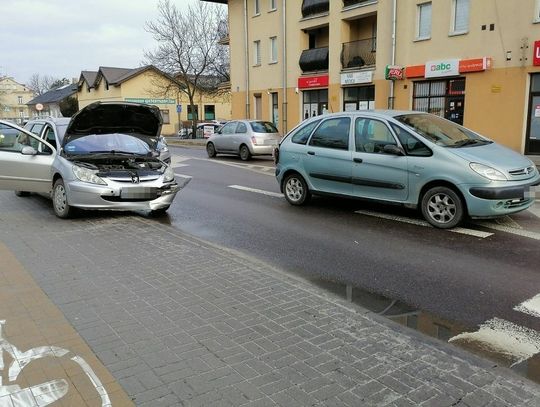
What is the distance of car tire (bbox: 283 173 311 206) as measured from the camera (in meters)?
9.54

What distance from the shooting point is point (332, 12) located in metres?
26.7

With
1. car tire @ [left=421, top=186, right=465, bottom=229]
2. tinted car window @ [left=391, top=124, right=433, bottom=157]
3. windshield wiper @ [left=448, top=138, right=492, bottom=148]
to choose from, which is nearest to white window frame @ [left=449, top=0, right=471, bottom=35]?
windshield wiper @ [left=448, top=138, right=492, bottom=148]

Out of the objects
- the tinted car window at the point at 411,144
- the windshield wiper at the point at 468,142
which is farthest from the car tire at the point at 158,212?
the windshield wiper at the point at 468,142

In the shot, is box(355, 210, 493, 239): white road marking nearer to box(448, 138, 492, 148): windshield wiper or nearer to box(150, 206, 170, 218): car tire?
box(448, 138, 492, 148): windshield wiper

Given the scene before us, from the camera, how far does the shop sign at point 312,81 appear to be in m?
27.7

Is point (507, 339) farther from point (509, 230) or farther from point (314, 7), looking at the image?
point (314, 7)

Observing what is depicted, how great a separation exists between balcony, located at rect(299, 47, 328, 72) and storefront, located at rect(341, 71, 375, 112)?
1.91 metres

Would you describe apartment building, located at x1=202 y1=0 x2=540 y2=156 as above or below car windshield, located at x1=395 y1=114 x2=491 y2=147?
above

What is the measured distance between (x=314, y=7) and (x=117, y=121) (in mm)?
21327

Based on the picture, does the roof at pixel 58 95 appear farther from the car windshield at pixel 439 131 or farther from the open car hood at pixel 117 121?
the car windshield at pixel 439 131

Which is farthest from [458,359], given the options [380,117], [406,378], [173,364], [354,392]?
[380,117]

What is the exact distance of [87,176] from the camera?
7883 mm

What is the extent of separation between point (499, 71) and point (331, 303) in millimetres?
17931

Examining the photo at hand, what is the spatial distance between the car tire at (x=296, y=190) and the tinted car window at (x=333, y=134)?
758 millimetres
